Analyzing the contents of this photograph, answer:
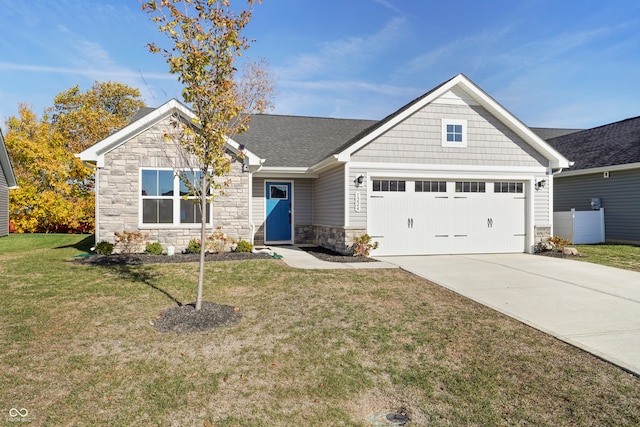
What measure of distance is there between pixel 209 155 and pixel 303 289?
3.09m

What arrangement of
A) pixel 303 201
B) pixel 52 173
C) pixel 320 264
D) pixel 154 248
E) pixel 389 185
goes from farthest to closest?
pixel 52 173 → pixel 303 201 → pixel 389 185 → pixel 154 248 → pixel 320 264

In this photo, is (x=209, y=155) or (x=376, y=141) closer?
(x=209, y=155)

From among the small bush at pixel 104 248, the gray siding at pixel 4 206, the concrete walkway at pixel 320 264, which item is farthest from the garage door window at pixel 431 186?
the gray siding at pixel 4 206

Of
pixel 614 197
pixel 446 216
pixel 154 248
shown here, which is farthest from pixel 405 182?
pixel 614 197

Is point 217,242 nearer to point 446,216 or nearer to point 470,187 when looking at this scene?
point 446,216

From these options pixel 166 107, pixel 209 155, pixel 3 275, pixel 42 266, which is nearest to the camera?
pixel 209 155

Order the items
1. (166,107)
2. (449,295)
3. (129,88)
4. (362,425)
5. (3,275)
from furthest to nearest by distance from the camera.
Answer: (129,88), (166,107), (3,275), (449,295), (362,425)

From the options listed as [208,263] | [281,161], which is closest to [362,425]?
[208,263]

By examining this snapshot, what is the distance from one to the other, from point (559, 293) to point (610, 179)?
12.2m

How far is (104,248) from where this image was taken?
10398 mm

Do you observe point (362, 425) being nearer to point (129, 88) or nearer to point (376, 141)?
point (376, 141)

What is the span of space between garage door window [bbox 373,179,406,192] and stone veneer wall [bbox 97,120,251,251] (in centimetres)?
Answer: 489

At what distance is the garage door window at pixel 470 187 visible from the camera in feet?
40.1

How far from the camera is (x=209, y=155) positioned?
18.0ft
